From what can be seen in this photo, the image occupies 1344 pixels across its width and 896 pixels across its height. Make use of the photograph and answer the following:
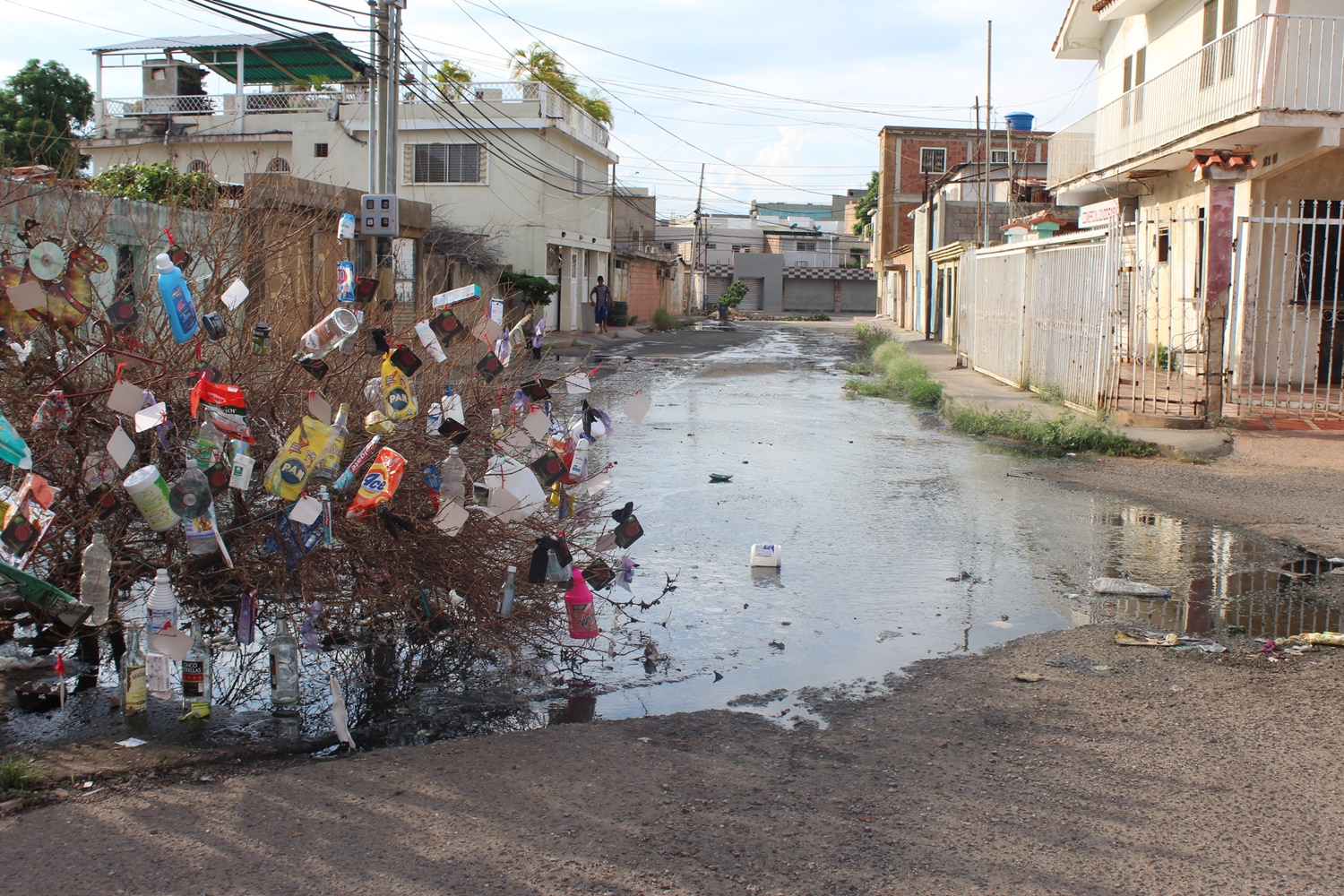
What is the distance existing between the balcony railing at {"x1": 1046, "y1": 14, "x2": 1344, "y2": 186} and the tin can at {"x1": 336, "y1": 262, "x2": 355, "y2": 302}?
1220cm

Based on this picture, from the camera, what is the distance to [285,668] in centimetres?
412

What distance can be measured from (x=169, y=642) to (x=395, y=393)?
1.12m

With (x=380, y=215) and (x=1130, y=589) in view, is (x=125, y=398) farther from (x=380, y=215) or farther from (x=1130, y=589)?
(x=380, y=215)

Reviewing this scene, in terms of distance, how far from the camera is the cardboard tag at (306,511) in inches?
142

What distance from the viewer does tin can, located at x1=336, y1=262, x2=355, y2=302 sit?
4027mm

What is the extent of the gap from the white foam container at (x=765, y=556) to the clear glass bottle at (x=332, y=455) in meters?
3.15

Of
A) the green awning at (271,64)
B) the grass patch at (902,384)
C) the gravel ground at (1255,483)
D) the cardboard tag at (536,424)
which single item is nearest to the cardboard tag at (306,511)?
the cardboard tag at (536,424)

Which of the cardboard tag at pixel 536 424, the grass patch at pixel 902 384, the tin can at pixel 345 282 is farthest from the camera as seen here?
the grass patch at pixel 902 384

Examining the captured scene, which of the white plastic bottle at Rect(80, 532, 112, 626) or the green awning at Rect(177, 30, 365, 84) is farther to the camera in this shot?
the green awning at Rect(177, 30, 365, 84)

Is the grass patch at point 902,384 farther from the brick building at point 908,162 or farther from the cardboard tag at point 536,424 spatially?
the brick building at point 908,162

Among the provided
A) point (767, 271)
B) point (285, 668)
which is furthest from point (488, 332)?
point (767, 271)

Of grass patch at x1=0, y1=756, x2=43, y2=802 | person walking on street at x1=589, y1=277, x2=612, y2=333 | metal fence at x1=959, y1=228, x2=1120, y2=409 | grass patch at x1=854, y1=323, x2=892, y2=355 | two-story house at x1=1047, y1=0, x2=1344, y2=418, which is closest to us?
grass patch at x1=0, y1=756, x2=43, y2=802

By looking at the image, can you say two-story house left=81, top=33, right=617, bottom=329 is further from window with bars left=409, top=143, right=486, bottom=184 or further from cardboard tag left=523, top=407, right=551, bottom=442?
cardboard tag left=523, top=407, right=551, bottom=442

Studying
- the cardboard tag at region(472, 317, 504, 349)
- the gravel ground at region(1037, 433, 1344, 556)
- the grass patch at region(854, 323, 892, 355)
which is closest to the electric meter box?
the gravel ground at region(1037, 433, 1344, 556)
